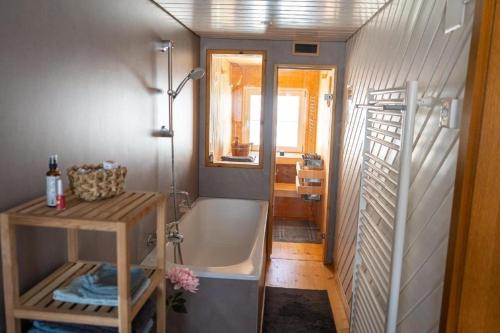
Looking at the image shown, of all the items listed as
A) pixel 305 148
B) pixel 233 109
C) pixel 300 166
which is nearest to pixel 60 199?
pixel 300 166

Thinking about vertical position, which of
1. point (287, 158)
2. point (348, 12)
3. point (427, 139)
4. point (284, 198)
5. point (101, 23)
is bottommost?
point (284, 198)

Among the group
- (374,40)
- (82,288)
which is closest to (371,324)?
(82,288)

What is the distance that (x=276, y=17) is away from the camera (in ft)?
9.60

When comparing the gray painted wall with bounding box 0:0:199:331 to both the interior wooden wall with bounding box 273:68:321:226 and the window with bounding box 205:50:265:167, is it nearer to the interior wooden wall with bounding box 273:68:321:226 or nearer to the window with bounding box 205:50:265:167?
the window with bounding box 205:50:265:167

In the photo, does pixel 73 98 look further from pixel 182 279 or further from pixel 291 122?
pixel 291 122

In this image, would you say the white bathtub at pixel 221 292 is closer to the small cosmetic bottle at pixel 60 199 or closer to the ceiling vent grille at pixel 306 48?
the small cosmetic bottle at pixel 60 199

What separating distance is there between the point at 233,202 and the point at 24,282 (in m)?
2.78

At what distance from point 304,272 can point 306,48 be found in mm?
2215

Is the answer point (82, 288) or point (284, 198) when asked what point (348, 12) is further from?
point (284, 198)

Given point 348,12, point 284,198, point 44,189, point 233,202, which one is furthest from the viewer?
point 284,198

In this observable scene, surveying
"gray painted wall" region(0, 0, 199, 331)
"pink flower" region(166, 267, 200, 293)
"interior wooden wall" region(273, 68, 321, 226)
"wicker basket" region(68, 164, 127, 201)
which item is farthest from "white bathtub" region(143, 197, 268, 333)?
"interior wooden wall" region(273, 68, 321, 226)

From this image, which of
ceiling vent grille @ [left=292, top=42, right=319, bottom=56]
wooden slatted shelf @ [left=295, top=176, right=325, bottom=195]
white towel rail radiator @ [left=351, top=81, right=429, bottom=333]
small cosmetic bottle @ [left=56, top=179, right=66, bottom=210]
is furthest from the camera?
wooden slatted shelf @ [left=295, top=176, right=325, bottom=195]

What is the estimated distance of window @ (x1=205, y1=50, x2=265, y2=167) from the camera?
419 cm

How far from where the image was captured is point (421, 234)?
161cm
